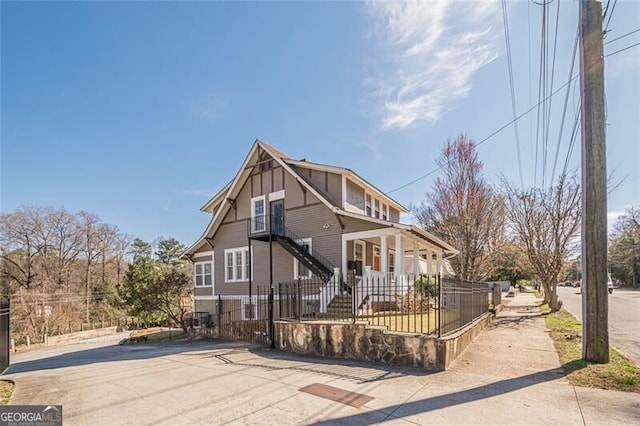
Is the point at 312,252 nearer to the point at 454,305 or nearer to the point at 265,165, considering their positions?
the point at 265,165

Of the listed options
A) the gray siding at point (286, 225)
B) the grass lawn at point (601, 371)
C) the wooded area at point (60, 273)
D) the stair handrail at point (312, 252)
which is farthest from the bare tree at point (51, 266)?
the grass lawn at point (601, 371)

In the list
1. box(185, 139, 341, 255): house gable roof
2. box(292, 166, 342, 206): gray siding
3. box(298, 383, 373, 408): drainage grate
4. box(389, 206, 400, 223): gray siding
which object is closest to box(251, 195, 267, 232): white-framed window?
box(185, 139, 341, 255): house gable roof

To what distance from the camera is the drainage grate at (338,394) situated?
17.3 ft

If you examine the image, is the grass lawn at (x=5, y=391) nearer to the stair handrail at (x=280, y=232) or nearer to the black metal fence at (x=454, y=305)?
the black metal fence at (x=454, y=305)

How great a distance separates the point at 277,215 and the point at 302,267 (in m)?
3.28

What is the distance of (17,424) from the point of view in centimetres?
485

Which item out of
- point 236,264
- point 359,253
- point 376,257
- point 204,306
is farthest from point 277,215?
point 204,306

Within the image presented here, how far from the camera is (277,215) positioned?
19.2 metres

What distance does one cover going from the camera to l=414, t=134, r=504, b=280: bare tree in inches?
840

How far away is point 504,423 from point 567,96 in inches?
392

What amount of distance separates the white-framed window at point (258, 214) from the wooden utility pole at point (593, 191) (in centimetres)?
1489

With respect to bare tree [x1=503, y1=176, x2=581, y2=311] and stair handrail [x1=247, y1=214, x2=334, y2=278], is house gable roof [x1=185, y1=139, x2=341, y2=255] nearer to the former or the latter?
stair handrail [x1=247, y1=214, x2=334, y2=278]

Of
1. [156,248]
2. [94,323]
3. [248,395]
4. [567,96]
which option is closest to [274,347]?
[248,395]

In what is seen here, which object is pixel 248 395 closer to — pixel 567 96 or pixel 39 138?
pixel 567 96
